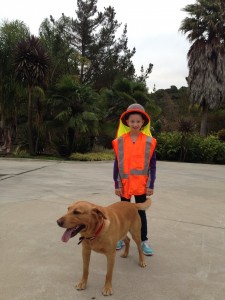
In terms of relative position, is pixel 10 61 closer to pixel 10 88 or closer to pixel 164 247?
pixel 10 88

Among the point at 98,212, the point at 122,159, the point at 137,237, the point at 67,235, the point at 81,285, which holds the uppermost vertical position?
the point at 122,159

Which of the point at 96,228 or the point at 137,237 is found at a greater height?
the point at 96,228

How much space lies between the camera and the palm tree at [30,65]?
1568 centimetres

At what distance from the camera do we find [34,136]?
17234mm

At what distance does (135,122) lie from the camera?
3574mm

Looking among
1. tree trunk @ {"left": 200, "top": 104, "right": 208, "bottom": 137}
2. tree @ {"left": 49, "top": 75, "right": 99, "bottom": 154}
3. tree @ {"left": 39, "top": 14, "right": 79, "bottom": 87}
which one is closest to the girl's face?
tree @ {"left": 49, "top": 75, "right": 99, "bottom": 154}

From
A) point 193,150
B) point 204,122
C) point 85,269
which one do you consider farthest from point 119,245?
point 204,122

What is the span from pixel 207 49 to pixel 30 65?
14276mm

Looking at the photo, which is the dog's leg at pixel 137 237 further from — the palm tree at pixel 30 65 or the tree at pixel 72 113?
the palm tree at pixel 30 65

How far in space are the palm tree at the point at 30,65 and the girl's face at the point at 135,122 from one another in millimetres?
13025

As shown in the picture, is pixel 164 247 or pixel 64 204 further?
pixel 64 204

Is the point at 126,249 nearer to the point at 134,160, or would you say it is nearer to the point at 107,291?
the point at 107,291

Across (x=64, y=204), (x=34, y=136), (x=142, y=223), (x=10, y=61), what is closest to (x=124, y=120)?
(x=142, y=223)

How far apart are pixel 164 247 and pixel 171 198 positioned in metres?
2.96
